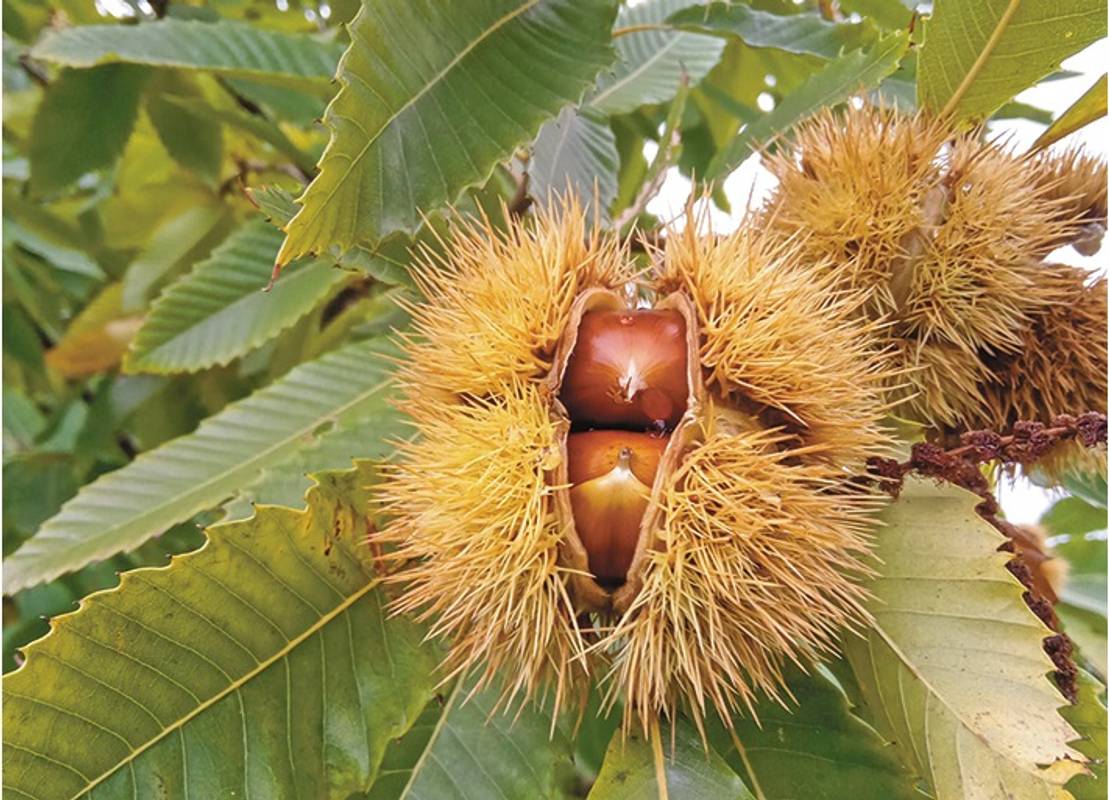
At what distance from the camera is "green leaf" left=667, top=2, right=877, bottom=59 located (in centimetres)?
127

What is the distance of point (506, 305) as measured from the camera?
0.78m

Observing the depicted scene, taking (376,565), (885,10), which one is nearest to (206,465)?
(376,565)

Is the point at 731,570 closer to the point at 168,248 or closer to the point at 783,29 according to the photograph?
the point at 783,29

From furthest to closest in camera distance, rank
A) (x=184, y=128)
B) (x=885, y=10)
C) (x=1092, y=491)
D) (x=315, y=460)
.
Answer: (x=184, y=128) → (x=1092, y=491) → (x=885, y=10) → (x=315, y=460)

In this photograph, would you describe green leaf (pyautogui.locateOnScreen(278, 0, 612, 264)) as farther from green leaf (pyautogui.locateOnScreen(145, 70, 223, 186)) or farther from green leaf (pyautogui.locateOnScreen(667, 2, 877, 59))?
green leaf (pyautogui.locateOnScreen(145, 70, 223, 186))

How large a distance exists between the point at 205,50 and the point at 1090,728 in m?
1.40

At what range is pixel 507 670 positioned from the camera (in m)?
0.78

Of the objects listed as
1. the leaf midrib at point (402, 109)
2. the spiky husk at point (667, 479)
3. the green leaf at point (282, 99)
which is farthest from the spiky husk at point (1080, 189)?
the green leaf at point (282, 99)

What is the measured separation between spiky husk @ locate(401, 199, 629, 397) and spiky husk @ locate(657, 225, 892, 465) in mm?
82

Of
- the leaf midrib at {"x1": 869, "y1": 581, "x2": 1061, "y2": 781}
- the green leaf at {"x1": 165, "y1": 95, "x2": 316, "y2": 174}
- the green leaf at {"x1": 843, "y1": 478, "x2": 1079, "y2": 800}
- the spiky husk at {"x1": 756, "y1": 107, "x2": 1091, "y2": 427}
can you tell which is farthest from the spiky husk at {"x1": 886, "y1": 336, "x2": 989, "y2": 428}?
the green leaf at {"x1": 165, "y1": 95, "x2": 316, "y2": 174}

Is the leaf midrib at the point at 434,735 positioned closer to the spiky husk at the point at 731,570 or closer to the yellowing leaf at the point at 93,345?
the spiky husk at the point at 731,570

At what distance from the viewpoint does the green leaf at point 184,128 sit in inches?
73.6

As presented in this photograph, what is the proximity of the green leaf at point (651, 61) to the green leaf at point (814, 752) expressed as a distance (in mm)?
912

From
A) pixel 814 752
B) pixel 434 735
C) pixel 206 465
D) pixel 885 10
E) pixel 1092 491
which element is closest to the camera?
pixel 814 752
